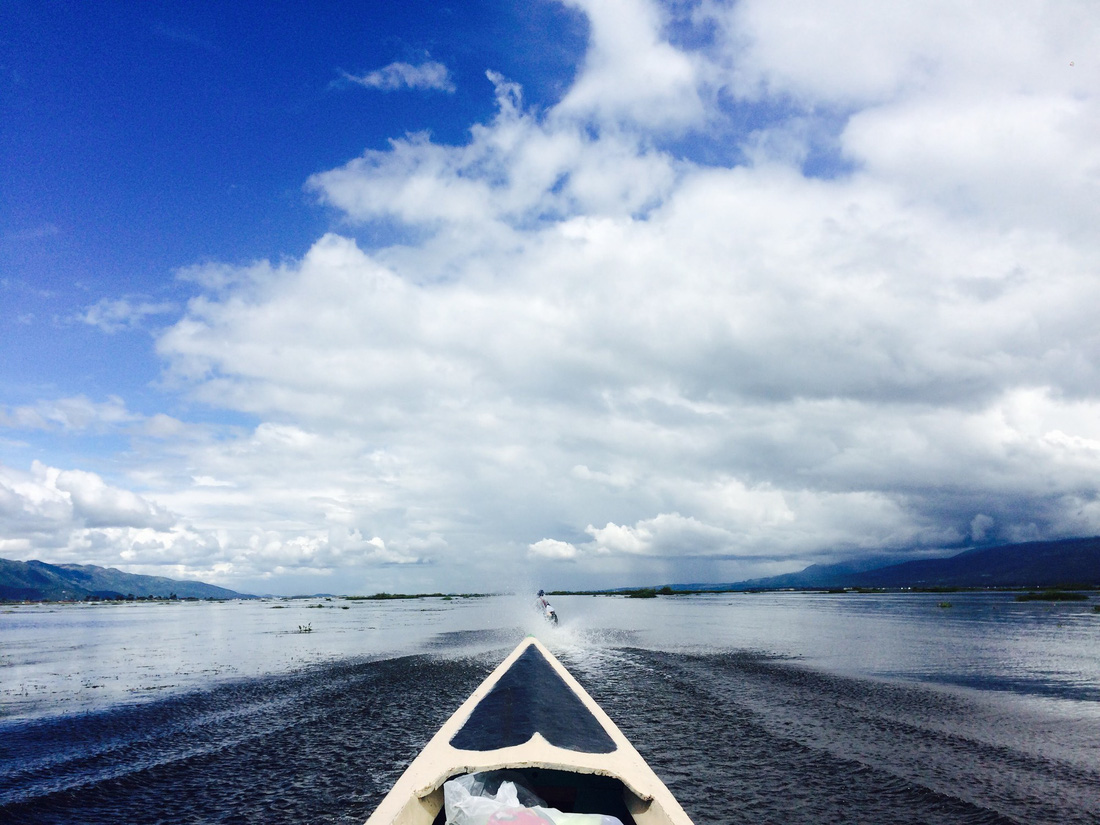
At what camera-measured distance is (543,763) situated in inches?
242

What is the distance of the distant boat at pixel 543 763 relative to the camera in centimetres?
572

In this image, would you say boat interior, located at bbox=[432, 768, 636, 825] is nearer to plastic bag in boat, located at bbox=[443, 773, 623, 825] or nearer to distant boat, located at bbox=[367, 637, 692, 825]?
distant boat, located at bbox=[367, 637, 692, 825]

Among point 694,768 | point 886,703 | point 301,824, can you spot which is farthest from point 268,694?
point 886,703

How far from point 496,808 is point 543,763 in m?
0.80

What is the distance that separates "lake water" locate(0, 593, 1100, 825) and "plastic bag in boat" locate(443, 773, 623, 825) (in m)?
2.67

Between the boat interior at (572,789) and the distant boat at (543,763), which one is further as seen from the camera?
the boat interior at (572,789)

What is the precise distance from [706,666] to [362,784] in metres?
14.1

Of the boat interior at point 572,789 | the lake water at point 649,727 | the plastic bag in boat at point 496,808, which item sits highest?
the plastic bag in boat at point 496,808

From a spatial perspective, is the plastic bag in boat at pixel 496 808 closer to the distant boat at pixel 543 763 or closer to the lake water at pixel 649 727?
the distant boat at pixel 543 763

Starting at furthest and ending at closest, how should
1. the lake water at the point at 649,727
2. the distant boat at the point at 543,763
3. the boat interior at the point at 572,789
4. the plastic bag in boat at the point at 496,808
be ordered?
the lake water at the point at 649,727, the boat interior at the point at 572,789, the distant boat at the point at 543,763, the plastic bag in boat at the point at 496,808

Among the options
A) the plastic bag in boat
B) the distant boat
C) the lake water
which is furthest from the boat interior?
the lake water

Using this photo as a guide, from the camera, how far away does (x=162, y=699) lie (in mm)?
15531

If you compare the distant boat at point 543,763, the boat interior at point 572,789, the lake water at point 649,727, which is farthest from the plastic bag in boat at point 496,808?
the lake water at point 649,727

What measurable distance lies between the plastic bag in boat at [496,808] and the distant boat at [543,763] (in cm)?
18
